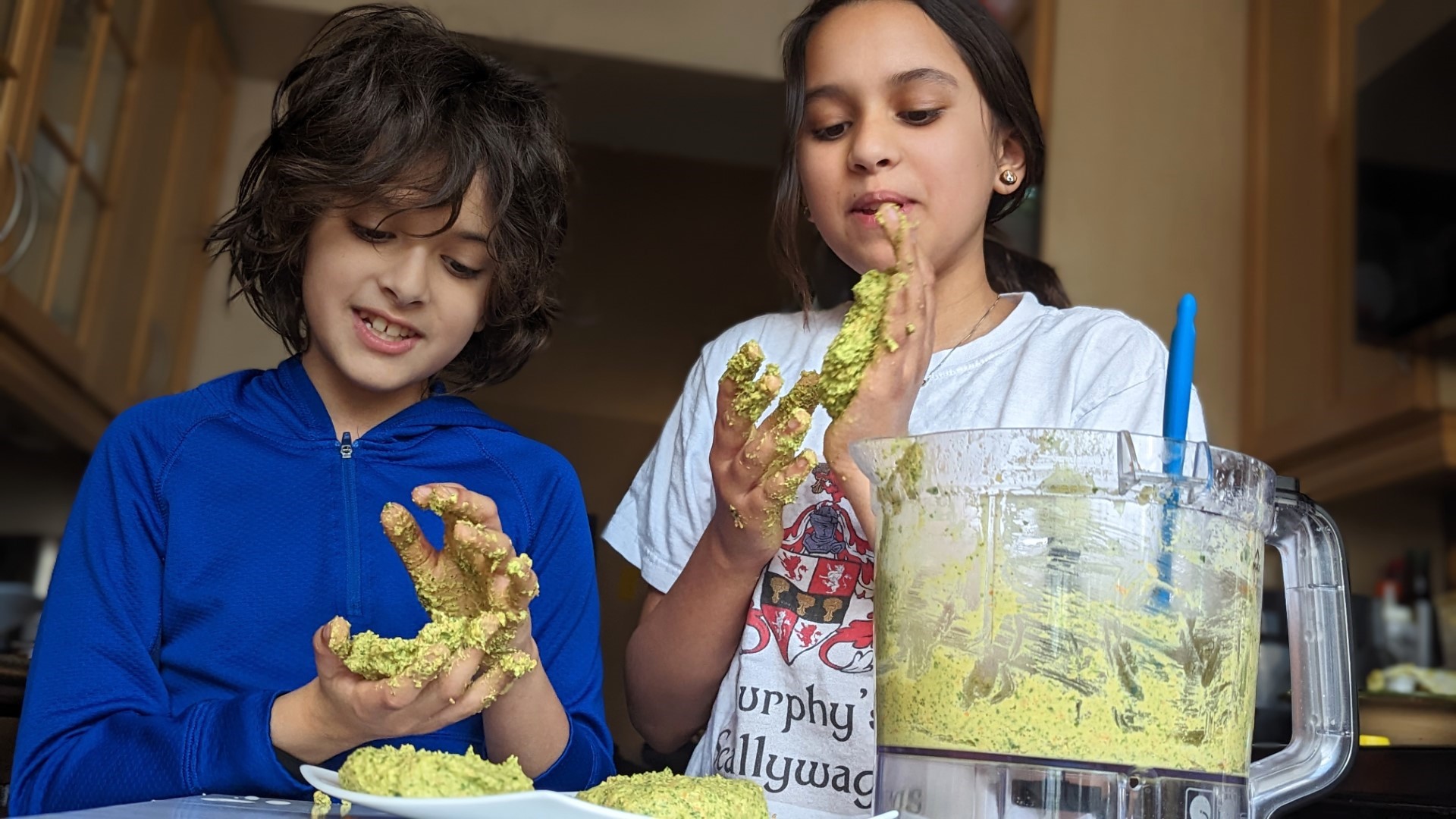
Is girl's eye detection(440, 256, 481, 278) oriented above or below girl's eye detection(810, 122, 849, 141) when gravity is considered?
below

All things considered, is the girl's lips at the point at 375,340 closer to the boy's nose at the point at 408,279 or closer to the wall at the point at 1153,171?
the boy's nose at the point at 408,279

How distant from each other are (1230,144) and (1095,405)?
1.67 m

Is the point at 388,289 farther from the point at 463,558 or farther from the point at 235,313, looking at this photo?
the point at 235,313

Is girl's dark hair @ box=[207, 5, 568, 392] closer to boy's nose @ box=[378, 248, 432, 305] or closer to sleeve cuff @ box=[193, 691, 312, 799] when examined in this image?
boy's nose @ box=[378, 248, 432, 305]

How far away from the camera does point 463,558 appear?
0.51 meters

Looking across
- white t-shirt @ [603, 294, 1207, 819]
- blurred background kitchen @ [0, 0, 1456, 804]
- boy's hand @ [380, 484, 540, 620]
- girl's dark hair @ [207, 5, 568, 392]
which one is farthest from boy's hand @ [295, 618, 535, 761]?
blurred background kitchen @ [0, 0, 1456, 804]

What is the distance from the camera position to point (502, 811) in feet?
1.44

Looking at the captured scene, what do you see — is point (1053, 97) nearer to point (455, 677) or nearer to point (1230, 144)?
point (1230, 144)

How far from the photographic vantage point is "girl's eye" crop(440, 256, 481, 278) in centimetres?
88

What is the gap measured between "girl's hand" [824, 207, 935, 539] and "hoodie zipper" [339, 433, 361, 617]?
35 centimetres

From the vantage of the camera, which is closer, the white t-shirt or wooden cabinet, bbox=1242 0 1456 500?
the white t-shirt

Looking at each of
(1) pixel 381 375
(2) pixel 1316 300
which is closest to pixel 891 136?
(1) pixel 381 375

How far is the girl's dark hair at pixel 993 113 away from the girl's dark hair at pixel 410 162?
18 centimetres

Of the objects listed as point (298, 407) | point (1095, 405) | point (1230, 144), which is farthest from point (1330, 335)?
point (298, 407)
